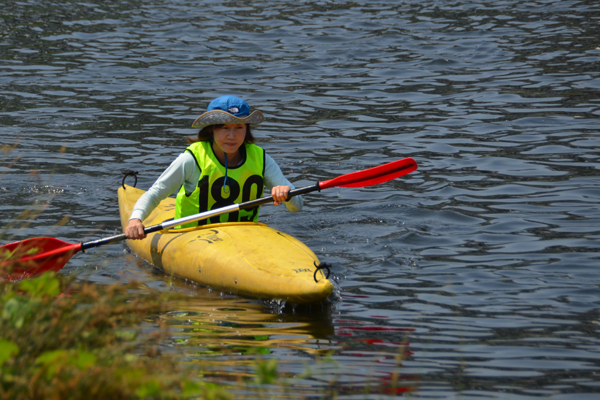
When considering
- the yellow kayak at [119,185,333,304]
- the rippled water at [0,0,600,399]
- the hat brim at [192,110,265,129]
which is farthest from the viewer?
the hat brim at [192,110,265,129]

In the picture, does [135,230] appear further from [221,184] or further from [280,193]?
[280,193]

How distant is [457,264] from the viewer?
5242 mm

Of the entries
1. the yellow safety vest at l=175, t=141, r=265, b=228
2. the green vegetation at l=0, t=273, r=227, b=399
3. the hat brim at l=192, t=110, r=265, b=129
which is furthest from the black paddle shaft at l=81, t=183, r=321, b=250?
the green vegetation at l=0, t=273, r=227, b=399

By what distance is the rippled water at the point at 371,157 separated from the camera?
387 centimetres

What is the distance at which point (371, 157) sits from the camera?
324 inches

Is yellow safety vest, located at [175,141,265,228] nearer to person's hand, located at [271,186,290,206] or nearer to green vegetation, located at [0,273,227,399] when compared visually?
person's hand, located at [271,186,290,206]

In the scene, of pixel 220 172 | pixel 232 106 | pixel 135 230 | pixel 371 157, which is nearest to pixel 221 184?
pixel 220 172

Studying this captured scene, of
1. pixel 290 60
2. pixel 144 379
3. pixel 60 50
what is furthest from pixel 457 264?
pixel 60 50

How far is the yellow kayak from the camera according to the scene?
4.50 m

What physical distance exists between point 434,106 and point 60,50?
711cm

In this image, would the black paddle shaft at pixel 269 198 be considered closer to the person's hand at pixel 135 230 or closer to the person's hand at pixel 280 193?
the person's hand at pixel 280 193

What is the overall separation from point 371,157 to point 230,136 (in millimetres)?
3202

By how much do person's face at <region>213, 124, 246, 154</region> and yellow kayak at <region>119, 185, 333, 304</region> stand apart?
57 centimetres

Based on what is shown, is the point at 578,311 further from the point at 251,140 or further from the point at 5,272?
the point at 5,272
